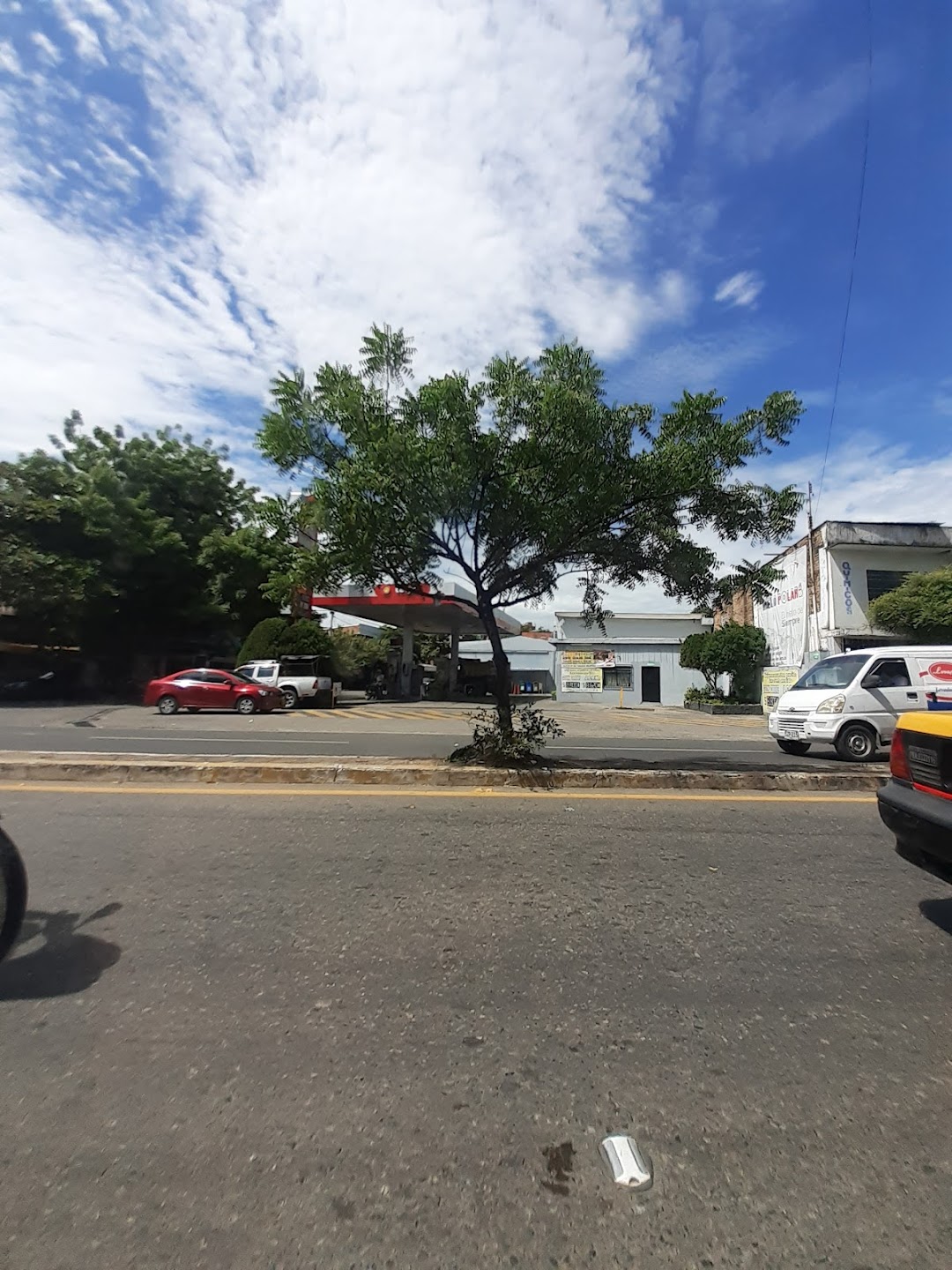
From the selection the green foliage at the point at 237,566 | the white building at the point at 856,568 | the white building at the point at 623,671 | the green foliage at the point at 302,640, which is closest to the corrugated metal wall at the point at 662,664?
the white building at the point at 623,671

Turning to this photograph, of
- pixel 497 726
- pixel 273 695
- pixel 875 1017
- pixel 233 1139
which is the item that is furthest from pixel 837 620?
pixel 233 1139

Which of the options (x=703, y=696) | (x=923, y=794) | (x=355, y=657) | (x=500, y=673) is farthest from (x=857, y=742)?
(x=355, y=657)

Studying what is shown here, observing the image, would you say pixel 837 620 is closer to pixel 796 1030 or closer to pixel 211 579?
pixel 211 579

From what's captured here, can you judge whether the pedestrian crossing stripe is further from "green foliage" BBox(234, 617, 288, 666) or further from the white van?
the white van

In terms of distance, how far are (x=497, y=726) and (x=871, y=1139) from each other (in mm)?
6979

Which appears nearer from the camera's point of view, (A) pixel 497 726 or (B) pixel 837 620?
(A) pixel 497 726

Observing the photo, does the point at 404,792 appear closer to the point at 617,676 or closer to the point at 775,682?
the point at 775,682

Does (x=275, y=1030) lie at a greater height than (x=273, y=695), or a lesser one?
lesser

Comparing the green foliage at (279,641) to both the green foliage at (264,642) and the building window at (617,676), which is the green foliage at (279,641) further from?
the building window at (617,676)

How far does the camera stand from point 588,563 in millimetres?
10836

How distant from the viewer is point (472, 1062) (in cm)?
279

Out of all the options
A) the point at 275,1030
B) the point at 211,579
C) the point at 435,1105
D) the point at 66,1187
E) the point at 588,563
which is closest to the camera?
the point at 66,1187

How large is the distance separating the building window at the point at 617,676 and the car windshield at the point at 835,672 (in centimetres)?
2251

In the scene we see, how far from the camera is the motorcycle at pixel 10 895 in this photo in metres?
3.37
